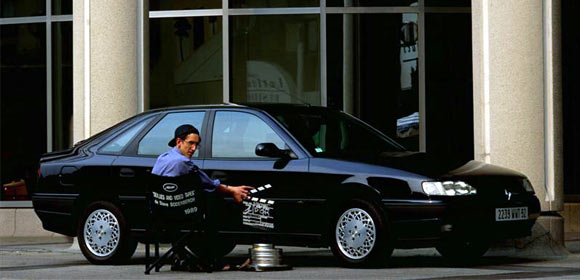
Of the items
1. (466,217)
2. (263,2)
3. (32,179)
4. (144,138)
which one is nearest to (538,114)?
(466,217)

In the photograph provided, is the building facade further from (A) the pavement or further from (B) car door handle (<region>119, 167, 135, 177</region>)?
(B) car door handle (<region>119, 167, 135, 177</region>)

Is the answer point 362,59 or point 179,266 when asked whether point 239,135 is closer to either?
point 179,266

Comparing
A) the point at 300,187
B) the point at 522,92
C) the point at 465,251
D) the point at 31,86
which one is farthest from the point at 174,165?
the point at 31,86

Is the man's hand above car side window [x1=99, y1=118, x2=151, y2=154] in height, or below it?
below

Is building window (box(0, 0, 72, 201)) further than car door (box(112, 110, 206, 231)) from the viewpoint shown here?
Yes

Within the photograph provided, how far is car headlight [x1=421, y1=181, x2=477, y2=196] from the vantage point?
11.1 metres

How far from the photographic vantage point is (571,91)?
1792 cm

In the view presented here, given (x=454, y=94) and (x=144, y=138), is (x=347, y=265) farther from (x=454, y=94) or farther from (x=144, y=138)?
(x=454, y=94)

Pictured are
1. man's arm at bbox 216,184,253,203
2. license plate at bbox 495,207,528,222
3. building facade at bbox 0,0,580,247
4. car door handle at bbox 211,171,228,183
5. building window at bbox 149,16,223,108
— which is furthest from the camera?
building window at bbox 149,16,223,108

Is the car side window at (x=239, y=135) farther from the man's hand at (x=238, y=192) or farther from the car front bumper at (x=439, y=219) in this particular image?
the car front bumper at (x=439, y=219)

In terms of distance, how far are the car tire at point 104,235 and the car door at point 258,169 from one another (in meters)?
0.98

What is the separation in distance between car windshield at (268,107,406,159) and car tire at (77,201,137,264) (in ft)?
5.73

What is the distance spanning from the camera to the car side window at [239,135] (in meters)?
11.9

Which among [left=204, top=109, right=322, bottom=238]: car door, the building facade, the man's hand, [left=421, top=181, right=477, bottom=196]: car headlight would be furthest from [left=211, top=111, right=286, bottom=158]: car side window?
the building facade
